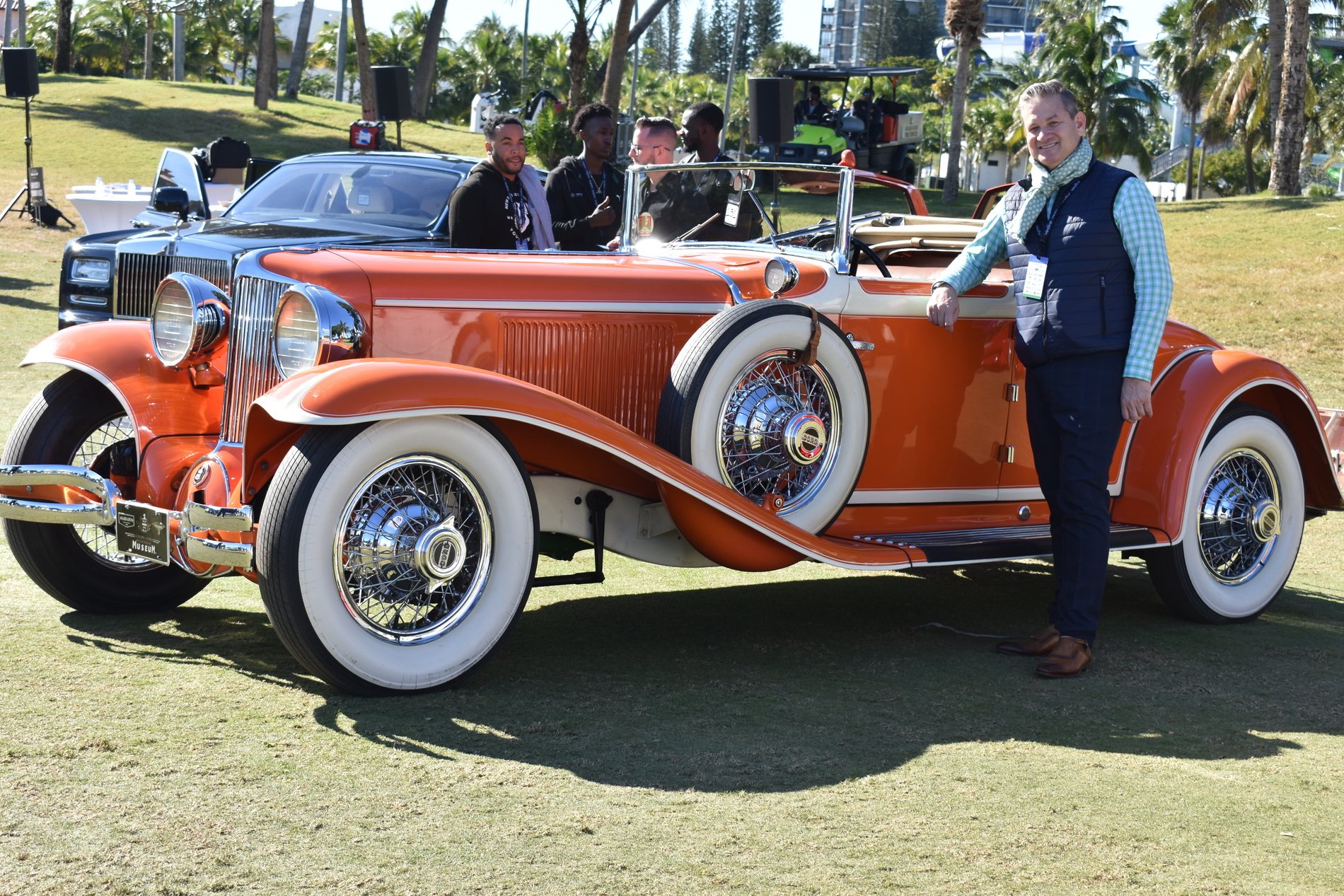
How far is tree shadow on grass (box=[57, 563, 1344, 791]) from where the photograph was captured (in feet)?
11.7

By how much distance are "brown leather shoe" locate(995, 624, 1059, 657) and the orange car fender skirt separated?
89 centimetres

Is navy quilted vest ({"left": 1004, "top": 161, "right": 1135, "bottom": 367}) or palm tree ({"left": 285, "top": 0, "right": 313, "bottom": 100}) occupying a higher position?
palm tree ({"left": 285, "top": 0, "right": 313, "bottom": 100})

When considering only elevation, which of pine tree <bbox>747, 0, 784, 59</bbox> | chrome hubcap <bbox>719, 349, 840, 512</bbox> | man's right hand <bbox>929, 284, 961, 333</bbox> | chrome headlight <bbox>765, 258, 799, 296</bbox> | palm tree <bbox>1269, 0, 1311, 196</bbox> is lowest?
chrome hubcap <bbox>719, 349, 840, 512</bbox>

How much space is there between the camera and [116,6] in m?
55.4

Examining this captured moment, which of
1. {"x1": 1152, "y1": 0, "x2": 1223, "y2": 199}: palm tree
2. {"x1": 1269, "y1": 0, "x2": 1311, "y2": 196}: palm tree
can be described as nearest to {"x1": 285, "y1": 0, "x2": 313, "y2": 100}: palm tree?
{"x1": 1152, "y1": 0, "x2": 1223, "y2": 199}: palm tree

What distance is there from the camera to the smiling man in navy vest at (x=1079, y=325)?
14.6 ft

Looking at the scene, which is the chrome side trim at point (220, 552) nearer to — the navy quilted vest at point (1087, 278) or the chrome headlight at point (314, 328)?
the chrome headlight at point (314, 328)

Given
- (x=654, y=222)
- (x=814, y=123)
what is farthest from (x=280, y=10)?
(x=654, y=222)

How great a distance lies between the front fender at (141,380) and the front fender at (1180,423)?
3395 millimetres

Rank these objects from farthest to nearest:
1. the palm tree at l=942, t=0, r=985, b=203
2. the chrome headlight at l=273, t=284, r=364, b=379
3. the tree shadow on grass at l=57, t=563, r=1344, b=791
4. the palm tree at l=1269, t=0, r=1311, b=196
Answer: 1. the palm tree at l=942, t=0, r=985, b=203
2. the palm tree at l=1269, t=0, r=1311, b=196
3. the chrome headlight at l=273, t=284, r=364, b=379
4. the tree shadow on grass at l=57, t=563, r=1344, b=791

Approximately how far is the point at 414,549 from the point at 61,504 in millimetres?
1253

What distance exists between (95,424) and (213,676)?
1.23 m

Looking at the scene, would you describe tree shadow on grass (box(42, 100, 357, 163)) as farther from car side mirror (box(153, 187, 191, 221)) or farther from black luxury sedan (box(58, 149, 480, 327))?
black luxury sedan (box(58, 149, 480, 327))

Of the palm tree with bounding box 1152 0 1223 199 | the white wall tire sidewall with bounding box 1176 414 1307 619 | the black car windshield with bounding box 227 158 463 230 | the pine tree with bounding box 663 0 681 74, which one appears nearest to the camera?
the white wall tire sidewall with bounding box 1176 414 1307 619
